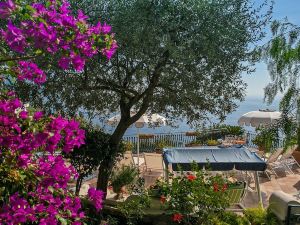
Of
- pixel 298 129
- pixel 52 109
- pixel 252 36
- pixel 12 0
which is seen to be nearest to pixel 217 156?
pixel 252 36

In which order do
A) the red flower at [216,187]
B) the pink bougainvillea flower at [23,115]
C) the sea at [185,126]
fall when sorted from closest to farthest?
the pink bougainvillea flower at [23,115], the sea at [185,126], the red flower at [216,187]

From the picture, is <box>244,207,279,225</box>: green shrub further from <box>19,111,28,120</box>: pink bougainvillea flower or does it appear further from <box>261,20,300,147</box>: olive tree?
<box>19,111,28,120</box>: pink bougainvillea flower

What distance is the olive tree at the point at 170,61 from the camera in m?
5.66

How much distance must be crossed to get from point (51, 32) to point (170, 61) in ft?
11.2

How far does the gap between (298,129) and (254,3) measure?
2.58m

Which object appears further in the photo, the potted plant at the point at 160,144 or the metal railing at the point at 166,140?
the metal railing at the point at 166,140

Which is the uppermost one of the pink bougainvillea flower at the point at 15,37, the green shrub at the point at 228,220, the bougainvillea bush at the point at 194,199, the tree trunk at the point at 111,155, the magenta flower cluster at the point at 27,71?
the pink bougainvillea flower at the point at 15,37

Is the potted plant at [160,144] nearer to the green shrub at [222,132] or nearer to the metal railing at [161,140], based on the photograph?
the metal railing at [161,140]

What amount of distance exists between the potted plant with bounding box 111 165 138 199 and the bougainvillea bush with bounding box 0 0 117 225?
5532 millimetres

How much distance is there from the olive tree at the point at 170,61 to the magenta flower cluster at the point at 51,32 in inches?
105

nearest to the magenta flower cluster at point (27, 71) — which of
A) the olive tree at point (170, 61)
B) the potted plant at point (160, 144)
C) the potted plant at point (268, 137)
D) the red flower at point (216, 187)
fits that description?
the olive tree at point (170, 61)

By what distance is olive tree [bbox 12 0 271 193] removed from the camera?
5.66 meters

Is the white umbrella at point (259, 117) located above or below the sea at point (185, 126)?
above

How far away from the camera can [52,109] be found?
6.75m
